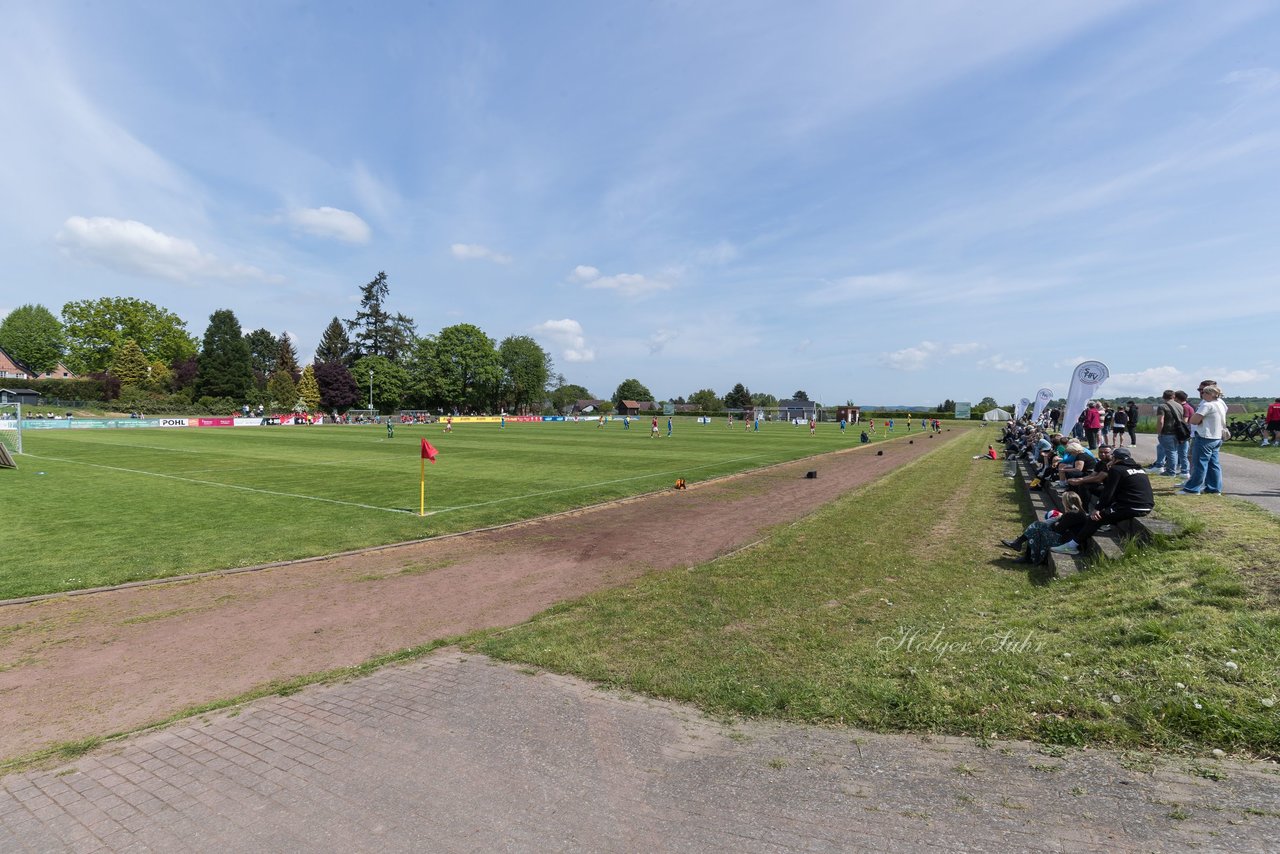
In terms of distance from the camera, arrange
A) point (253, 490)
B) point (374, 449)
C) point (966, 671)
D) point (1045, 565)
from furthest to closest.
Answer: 1. point (374, 449)
2. point (253, 490)
3. point (1045, 565)
4. point (966, 671)

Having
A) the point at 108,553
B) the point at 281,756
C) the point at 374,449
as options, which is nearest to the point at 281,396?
the point at 374,449

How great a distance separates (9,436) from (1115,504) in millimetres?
50828

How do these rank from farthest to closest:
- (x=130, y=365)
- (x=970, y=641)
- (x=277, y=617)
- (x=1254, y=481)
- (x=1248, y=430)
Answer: (x=130, y=365), (x=1248, y=430), (x=1254, y=481), (x=277, y=617), (x=970, y=641)

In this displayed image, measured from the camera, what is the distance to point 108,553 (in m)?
10.8

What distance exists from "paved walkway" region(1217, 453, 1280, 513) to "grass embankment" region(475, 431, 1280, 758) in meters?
1.17

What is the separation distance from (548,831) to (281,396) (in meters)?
110

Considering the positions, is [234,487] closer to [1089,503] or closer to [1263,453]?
[1089,503]

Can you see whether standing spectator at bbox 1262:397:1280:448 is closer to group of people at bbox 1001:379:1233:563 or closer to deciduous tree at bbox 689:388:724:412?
group of people at bbox 1001:379:1233:563

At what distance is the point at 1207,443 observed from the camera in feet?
36.5

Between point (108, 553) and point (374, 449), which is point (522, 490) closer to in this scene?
point (108, 553)

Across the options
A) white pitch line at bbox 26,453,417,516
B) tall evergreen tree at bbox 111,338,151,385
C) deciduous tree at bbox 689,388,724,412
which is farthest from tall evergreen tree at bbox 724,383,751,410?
white pitch line at bbox 26,453,417,516

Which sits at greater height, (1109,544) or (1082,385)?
(1082,385)

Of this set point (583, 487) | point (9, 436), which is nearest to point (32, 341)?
point (9, 436)

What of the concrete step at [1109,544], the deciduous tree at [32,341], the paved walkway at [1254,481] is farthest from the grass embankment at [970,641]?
the deciduous tree at [32,341]
